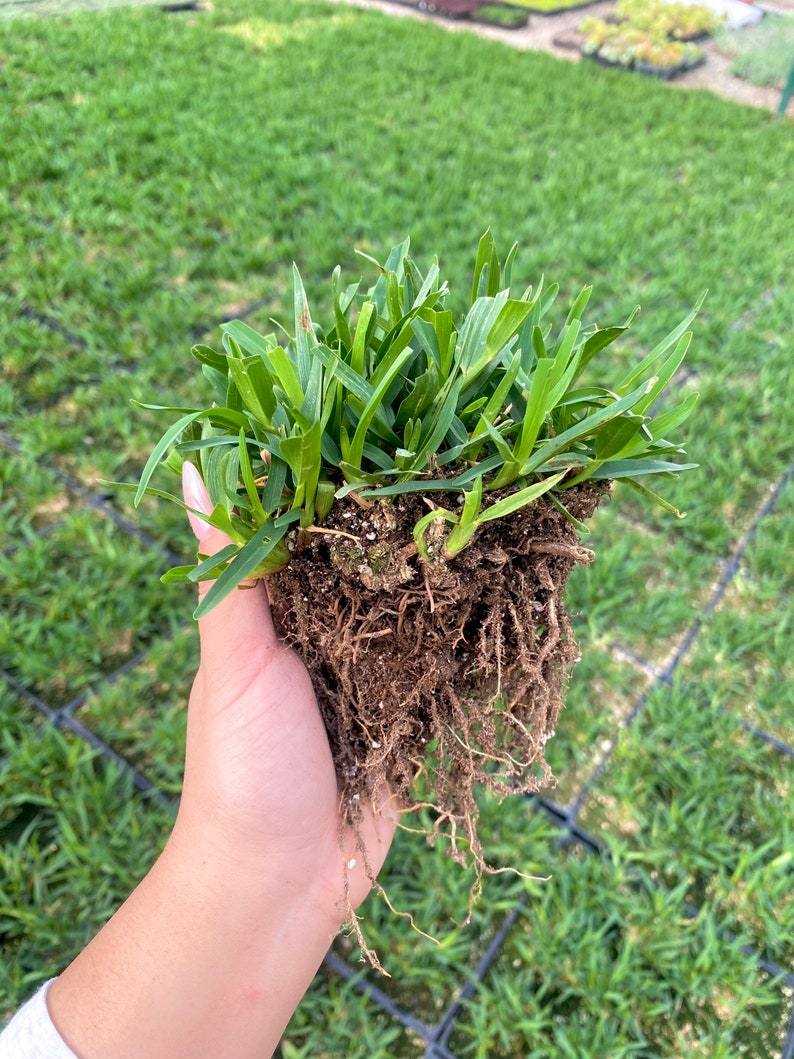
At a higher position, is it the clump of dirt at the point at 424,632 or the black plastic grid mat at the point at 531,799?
the clump of dirt at the point at 424,632

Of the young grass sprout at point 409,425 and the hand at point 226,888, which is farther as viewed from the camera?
the hand at point 226,888

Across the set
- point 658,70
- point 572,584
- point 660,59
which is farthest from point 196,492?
point 660,59

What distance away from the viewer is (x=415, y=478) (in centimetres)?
96

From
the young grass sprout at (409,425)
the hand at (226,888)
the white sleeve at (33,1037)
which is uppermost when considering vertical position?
the young grass sprout at (409,425)

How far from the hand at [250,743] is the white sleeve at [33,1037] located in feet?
0.99

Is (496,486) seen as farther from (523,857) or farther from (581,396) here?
(523,857)

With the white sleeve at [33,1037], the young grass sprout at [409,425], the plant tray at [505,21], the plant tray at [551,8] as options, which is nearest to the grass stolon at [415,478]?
the young grass sprout at [409,425]

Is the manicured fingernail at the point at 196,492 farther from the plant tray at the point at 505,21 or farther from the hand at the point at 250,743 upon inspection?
the plant tray at the point at 505,21

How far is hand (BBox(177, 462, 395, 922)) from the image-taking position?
1086 millimetres

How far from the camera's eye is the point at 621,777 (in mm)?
1751

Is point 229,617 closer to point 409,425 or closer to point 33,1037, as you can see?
point 409,425

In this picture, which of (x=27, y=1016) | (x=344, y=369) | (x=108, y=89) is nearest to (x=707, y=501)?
(x=344, y=369)

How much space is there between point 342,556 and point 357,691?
0.83 ft

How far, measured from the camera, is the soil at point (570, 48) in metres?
6.67
